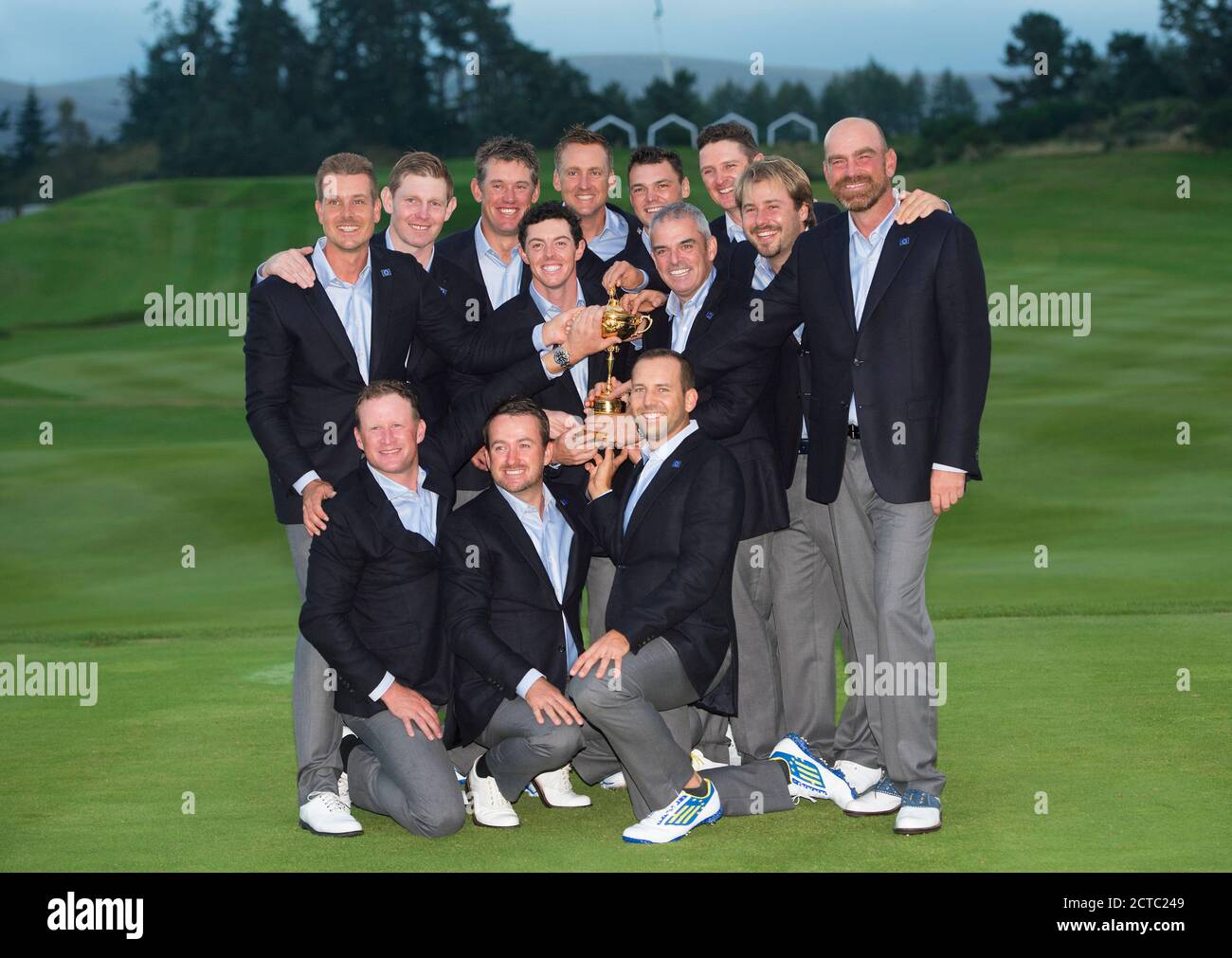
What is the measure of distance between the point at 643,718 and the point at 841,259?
1964 mm

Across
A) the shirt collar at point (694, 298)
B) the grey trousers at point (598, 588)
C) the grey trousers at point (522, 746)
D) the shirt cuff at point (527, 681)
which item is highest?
the shirt collar at point (694, 298)

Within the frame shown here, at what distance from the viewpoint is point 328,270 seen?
6.82 m

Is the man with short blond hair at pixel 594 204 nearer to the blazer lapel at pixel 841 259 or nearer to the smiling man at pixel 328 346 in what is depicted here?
the smiling man at pixel 328 346

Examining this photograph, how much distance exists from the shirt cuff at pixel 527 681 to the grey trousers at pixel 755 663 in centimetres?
108

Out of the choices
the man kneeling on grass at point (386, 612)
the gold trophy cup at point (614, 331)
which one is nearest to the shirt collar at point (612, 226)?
the gold trophy cup at point (614, 331)

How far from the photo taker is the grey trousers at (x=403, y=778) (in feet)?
19.9

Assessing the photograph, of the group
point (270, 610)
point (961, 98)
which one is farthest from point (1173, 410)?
point (961, 98)

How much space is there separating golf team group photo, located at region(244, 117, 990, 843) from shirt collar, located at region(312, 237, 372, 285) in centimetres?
1

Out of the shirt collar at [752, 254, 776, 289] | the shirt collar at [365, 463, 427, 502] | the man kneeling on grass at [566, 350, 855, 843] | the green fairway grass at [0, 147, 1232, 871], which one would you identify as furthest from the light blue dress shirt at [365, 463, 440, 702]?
the shirt collar at [752, 254, 776, 289]

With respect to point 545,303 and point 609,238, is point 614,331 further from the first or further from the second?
point 609,238

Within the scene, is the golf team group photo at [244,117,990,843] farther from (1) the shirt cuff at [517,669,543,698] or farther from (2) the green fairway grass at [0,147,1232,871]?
(2) the green fairway grass at [0,147,1232,871]

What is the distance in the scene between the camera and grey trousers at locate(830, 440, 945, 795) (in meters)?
6.13

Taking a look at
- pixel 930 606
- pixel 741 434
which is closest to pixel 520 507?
pixel 741 434
